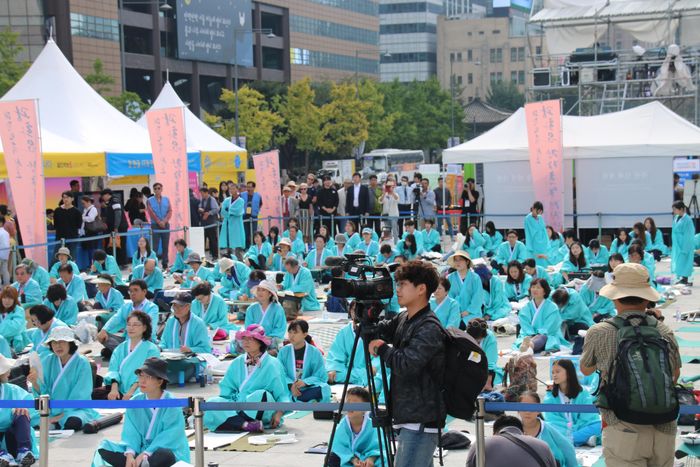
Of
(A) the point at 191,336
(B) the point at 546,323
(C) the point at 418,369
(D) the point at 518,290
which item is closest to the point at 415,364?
(C) the point at 418,369

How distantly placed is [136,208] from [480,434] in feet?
61.5

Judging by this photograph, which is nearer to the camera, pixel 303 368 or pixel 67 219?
pixel 303 368

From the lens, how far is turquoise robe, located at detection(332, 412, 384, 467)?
7.83 meters

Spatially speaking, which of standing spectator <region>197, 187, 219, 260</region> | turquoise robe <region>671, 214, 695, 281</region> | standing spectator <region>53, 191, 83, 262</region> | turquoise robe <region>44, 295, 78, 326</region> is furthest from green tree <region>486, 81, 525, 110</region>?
turquoise robe <region>44, 295, 78, 326</region>

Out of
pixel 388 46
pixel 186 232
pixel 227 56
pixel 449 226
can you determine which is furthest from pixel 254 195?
pixel 388 46

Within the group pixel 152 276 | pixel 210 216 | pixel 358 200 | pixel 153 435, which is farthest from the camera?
pixel 358 200

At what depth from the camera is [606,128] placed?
25422 mm

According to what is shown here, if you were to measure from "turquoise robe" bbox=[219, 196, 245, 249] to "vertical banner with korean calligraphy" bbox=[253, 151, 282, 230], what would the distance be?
148 centimetres

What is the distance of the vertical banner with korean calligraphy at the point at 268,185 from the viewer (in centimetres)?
2544

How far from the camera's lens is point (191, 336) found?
1166 cm

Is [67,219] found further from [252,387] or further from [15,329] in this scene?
[252,387]

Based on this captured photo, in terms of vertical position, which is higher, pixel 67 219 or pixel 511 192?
pixel 511 192

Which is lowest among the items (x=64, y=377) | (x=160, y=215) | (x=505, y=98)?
(x=64, y=377)

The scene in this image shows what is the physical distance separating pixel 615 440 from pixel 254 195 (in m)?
20.4
